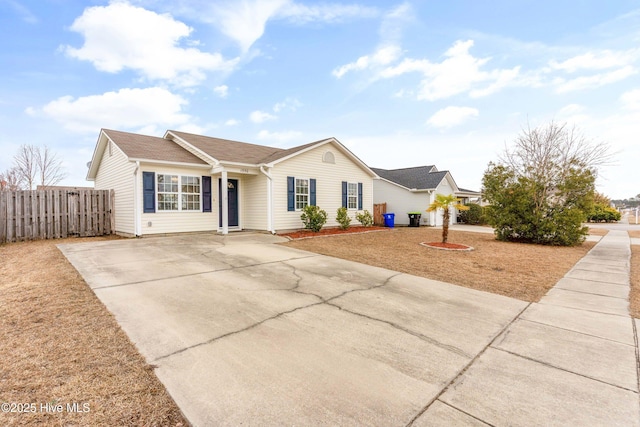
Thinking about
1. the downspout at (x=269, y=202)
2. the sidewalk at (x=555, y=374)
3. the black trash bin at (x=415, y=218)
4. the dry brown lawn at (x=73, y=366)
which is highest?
the downspout at (x=269, y=202)

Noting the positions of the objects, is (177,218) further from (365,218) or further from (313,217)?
(365,218)

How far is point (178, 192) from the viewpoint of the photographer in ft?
37.4

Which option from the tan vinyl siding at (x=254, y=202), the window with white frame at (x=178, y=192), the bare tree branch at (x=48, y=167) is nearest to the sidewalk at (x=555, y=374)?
the tan vinyl siding at (x=254, y=202)

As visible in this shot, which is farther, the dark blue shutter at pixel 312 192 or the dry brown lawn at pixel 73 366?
the dark blue shutter at pixel 312 192

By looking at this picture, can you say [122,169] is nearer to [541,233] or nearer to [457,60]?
[457,60]

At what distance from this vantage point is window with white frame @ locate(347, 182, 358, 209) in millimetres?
15633

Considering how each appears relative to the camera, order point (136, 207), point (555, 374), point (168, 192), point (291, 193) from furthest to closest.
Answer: point (291, 193)
point (168, 192)
point (136, 207)
point (555, 374)

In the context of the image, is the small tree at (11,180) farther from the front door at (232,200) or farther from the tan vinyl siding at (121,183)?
the front door at (232,200)

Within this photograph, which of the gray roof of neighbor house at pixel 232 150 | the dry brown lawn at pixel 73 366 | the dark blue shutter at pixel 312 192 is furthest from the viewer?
the dark blue shutter at pixel 312 192

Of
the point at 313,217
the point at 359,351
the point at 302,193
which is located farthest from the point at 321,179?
the point at 359,351

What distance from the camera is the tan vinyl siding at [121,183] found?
10.8m

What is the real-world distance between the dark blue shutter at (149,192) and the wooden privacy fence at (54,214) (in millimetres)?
2928

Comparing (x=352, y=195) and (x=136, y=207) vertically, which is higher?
(x=352, y=195)

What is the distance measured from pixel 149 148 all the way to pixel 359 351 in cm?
1223
